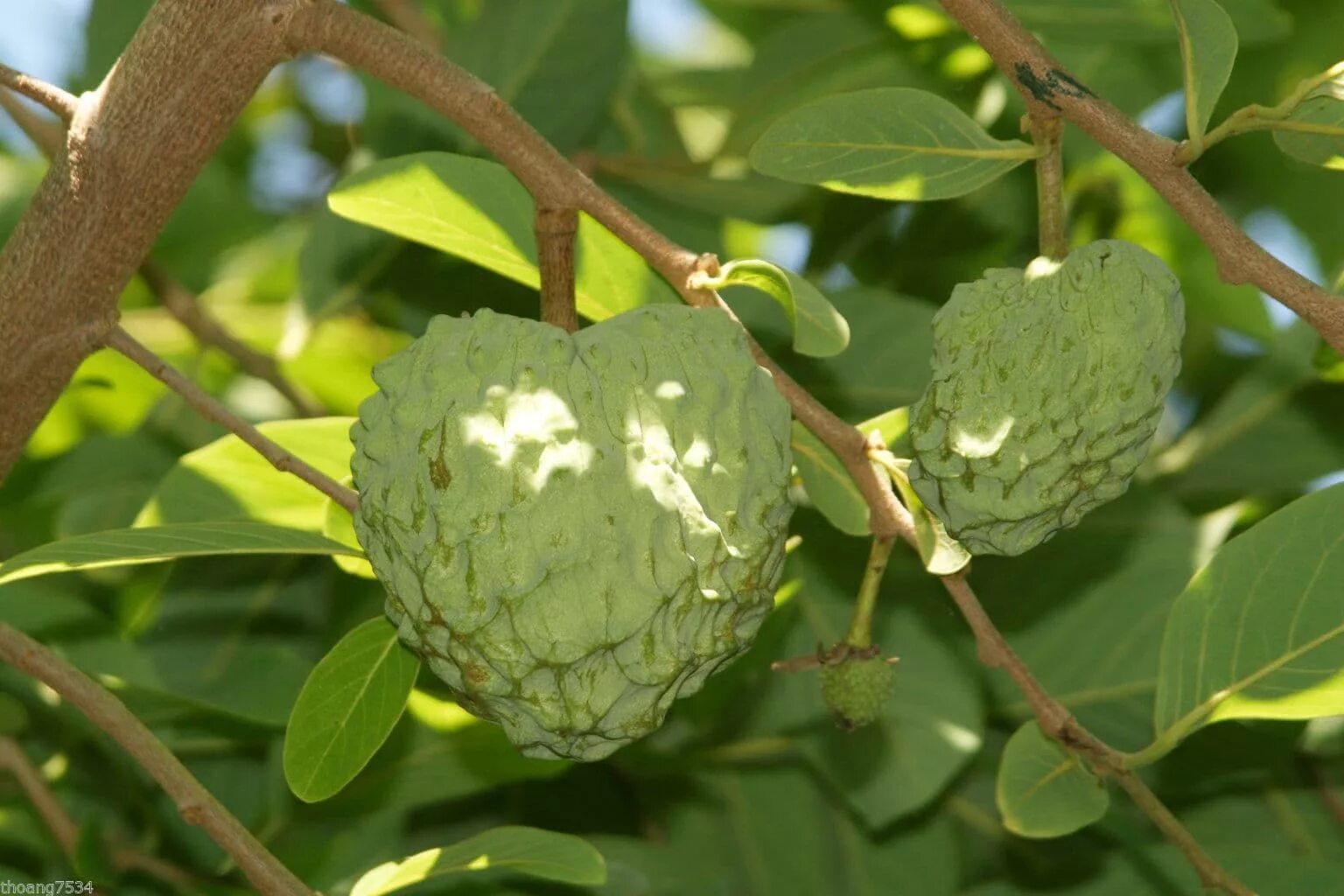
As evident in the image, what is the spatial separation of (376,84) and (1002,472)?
1476 mm

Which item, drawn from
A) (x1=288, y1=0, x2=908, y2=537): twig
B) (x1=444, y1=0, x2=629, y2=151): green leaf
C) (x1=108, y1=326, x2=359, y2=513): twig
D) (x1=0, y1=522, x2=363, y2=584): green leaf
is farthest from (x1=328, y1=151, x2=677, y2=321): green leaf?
(x1=444, y1=0, x2=629, y2=151): green leaf

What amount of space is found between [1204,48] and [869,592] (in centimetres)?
53

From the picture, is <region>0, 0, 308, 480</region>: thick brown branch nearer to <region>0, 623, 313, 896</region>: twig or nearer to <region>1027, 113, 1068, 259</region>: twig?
<region>0, 623, 313, 896</region>: twig

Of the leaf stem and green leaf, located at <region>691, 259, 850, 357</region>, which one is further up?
the leaf stem

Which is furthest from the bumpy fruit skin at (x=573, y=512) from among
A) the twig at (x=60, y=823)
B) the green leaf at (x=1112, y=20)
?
the green leaf at (x=1112, y=20)

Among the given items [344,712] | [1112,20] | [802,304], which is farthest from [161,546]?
[1112,20]

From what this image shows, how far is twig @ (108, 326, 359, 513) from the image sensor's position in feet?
4.12

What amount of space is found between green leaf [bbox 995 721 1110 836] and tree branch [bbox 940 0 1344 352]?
47 centimetres

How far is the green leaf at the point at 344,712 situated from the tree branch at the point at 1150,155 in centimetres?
70

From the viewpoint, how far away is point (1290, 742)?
1970 millimetres

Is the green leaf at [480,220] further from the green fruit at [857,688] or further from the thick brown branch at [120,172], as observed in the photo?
the green fruit at [857,688]

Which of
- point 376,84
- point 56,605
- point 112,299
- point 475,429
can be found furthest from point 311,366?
point 475,429

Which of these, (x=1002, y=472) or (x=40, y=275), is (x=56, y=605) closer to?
(x=40, y=275)

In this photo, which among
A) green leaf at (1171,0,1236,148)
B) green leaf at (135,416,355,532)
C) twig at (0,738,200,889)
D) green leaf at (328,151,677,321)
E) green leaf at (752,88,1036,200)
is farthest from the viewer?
twig at (0,738,200,889)
